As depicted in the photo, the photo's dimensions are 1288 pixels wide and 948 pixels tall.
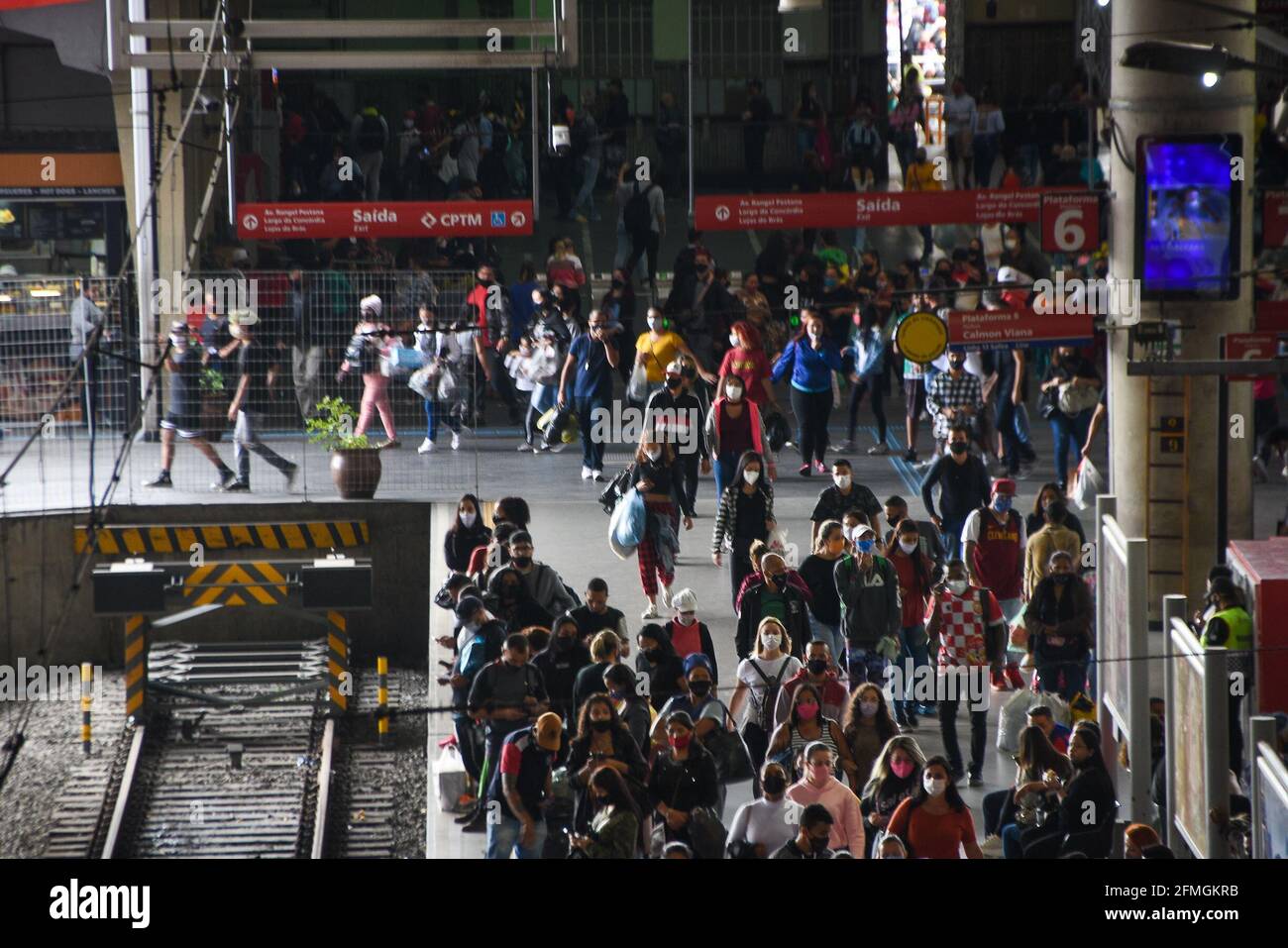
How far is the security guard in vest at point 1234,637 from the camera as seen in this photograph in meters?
12.8

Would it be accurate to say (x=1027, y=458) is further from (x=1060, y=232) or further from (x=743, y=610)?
(x=743, y=610)

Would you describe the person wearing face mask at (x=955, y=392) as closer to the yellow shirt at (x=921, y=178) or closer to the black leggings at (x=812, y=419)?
the black leggings at (x=812, y=419)

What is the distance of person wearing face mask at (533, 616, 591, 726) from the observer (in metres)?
13.2

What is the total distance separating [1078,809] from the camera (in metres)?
11.1

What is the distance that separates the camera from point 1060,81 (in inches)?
1358

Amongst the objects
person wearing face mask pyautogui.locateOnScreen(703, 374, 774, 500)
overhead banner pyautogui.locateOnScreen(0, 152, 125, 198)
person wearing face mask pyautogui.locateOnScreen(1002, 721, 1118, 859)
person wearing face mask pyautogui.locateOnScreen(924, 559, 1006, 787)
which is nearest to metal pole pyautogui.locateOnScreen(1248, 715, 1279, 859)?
person wearing face mask pyautogui.locateOnScreen(1002, 721, 1118, 859)

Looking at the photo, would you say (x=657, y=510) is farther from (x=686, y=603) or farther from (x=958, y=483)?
(x=686, y=603)

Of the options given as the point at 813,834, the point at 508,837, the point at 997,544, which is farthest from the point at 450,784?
the point at 997,544

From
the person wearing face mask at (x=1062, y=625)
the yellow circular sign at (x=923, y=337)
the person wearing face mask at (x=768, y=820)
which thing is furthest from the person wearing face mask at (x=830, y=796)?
the yellow circular sign at (x=923, y=337)

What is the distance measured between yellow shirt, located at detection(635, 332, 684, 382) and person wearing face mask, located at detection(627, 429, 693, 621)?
320 cm

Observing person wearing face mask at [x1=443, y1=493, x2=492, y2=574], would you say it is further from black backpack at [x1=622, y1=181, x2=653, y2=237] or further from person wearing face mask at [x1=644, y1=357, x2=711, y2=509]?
black backpack at [x1=622, y1=181, x2=653, y2=237]

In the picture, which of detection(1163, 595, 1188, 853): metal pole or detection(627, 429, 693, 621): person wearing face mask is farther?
detection(627, 429, 693, 621): person wearing face mask

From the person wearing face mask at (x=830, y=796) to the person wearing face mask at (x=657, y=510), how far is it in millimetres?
5351
